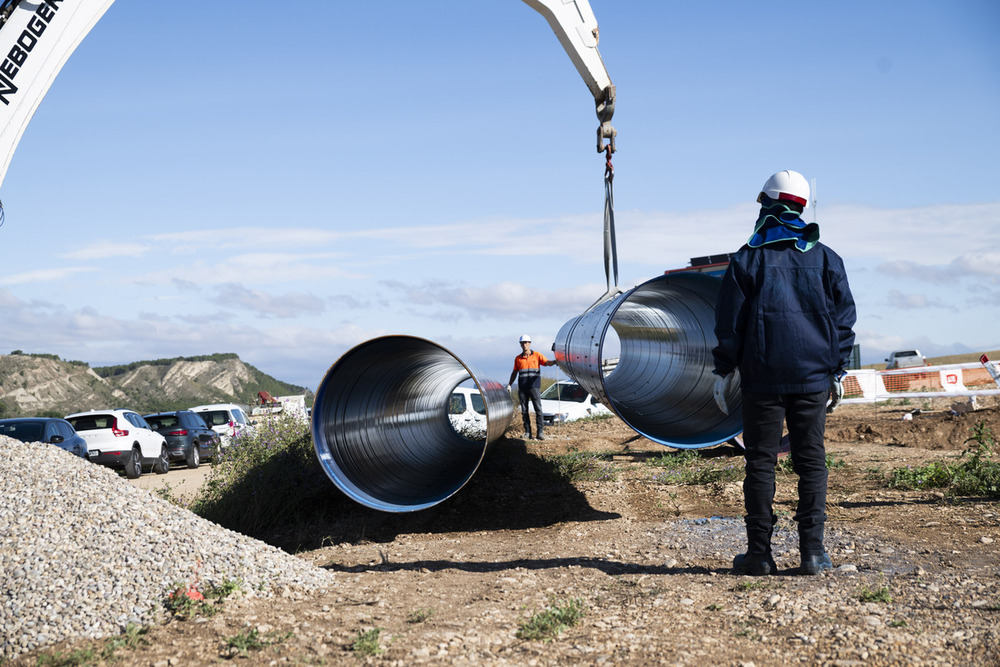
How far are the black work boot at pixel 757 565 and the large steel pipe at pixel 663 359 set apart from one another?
1856mm

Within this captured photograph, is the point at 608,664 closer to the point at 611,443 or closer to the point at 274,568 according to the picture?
the point at 274,568

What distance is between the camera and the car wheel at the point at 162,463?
18.1m

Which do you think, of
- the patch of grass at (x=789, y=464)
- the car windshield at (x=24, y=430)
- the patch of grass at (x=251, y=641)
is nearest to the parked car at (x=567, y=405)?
the patch of grass at (x=789, y=464)

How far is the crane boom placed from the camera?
27.9 feet

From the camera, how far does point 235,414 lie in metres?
23.4

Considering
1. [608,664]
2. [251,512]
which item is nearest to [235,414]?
[251,512]

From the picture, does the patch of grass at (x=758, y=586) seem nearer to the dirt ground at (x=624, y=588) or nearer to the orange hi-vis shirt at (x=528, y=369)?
the dirt ground at (x=624, y=588)

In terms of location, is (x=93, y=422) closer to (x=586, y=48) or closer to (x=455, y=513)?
(x=455, y=513)

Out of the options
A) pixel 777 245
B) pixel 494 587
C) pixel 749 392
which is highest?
pixel 777 245

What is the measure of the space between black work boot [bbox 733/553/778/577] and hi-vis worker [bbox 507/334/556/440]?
8874 millimetres

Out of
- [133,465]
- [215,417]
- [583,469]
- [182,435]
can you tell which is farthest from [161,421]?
[583,469]

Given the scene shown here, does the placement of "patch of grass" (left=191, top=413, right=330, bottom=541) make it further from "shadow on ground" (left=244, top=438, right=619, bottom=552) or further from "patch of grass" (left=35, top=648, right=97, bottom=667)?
"patch of grass" (left=35, top=648, right=97, bottom=667)

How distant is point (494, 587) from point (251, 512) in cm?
396

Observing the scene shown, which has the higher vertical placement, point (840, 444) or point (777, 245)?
point (777, 245)
